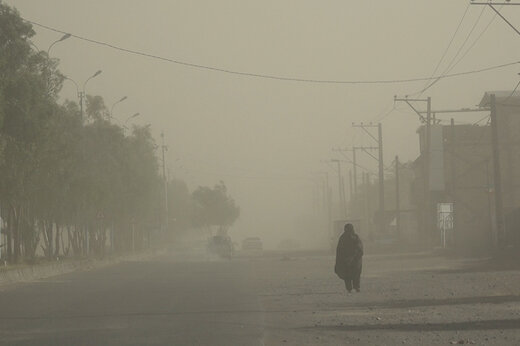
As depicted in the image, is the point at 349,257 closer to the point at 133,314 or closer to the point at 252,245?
the point at 133,314

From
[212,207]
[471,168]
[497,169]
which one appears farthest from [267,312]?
[212,207]

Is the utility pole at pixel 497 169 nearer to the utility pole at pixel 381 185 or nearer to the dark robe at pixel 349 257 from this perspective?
the dark robe at pixel 349 257

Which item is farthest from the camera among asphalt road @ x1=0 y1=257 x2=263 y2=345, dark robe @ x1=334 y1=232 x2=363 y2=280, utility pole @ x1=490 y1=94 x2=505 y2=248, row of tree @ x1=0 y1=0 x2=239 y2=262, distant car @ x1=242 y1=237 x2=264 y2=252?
distant car @ x1=242 y1=237 x2=264 y2=252

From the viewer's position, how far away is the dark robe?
1147 inches

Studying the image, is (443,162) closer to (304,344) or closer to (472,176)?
(472,176)

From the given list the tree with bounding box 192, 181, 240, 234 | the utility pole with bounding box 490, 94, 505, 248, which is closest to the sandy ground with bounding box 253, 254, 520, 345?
the utility pole with bounding box 490, 94, 505, 248

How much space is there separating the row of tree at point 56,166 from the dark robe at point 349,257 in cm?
1652

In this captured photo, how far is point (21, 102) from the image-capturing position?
43.2m

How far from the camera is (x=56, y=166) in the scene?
51812mm

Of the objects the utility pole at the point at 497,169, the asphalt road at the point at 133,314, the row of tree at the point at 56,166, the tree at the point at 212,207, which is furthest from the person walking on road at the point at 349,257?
the tree at the point at 212,207

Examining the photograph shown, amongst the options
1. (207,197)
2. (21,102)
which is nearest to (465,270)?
(21,102)

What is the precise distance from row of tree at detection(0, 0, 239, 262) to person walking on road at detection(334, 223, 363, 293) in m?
16.5

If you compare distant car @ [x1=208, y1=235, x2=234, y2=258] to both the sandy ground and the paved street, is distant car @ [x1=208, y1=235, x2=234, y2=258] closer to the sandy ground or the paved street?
the sandy ground

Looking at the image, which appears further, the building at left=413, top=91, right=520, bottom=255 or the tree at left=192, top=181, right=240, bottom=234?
the tree at left=192, top=181, right=240, bottom=234
